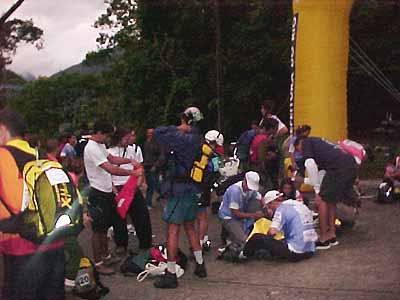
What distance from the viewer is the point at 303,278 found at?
7168 millimetres

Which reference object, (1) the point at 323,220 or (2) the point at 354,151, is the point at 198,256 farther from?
(2) the point at 354,151

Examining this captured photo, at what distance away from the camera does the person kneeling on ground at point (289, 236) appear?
7777mm

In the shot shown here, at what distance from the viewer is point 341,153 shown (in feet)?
27.9

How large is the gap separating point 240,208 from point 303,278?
1.36m

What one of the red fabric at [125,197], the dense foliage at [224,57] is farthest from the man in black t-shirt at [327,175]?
the dense foliage at [224,57]

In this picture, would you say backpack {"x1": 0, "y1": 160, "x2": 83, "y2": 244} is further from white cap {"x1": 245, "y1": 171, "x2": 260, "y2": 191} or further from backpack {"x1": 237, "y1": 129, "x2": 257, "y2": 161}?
backpack {"x1": 237, "y1": 129, "x2": 257, "y2": 161}

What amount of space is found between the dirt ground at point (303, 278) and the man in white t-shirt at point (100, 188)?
0.36 meters

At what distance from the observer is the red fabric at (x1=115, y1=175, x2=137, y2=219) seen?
767 cm

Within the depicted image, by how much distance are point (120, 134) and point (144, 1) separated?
18077 mm

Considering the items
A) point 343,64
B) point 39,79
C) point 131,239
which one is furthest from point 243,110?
point 39,79

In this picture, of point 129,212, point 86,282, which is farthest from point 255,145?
point 86,282

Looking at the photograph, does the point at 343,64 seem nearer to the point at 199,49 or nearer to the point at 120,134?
the point at 120,134

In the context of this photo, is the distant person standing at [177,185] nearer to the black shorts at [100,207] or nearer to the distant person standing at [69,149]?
the black shorts at [100,207]

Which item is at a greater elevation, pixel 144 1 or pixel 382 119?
pixel 144 1
